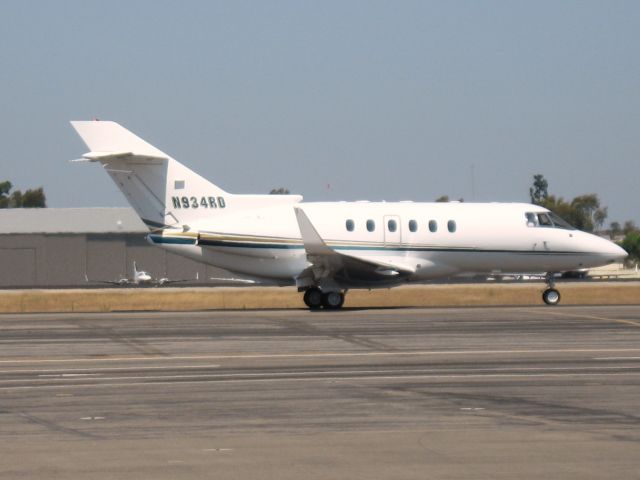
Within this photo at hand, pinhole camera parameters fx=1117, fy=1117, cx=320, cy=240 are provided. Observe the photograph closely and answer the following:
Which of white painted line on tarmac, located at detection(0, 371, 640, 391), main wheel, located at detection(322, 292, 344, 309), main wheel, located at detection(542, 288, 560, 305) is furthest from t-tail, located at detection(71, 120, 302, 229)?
white painted line on tarmac, located at detection(0, 371, 640, 391)

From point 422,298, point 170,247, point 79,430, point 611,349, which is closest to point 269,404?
point 79,430

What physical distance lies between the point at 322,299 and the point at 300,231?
Result: 286 centimetres

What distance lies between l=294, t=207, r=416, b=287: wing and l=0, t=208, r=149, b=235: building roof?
42803 mm

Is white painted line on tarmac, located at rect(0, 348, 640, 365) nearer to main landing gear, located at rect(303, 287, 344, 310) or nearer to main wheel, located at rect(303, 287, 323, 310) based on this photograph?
main landing gear, located at rect(303, 287, 344, 310)

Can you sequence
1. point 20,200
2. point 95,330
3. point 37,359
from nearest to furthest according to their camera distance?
1. point 37,359
2. point 95,330
3. point 20,200

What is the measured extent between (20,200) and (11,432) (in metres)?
130

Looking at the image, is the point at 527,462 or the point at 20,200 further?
the point at 20,200

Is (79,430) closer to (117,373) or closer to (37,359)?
(117,373)

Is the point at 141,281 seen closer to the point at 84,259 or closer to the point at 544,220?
the point at 84,259

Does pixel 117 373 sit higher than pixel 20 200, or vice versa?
pixel 20 200

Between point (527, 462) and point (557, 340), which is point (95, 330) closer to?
point (557, 340)

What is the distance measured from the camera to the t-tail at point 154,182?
3177 cm

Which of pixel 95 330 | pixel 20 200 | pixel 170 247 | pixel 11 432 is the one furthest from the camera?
pixel 20 200

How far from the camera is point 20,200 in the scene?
452 ft
